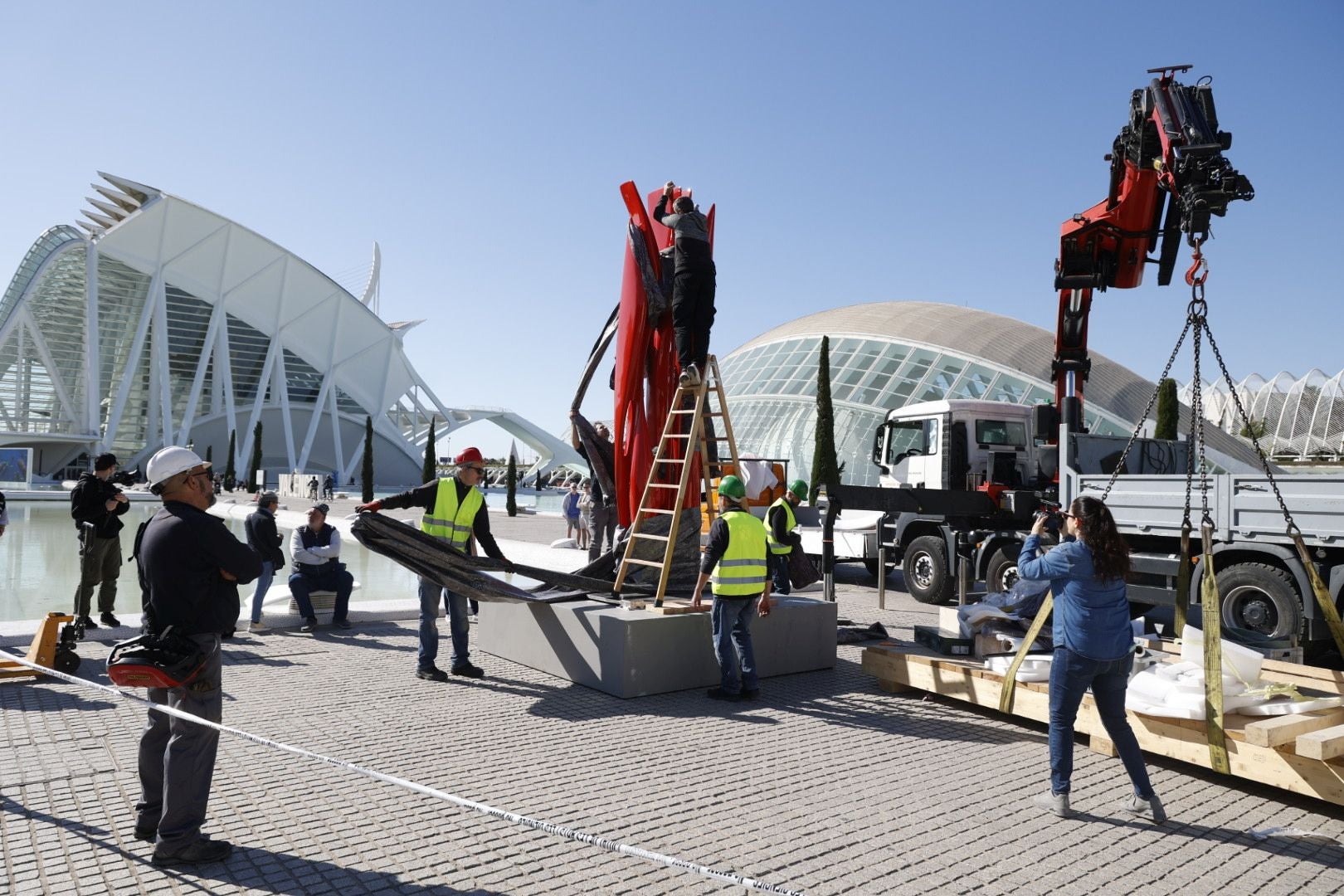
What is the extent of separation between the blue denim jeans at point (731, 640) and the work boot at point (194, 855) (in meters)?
3.59

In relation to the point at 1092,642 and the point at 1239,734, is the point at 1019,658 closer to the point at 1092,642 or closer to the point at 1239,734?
the point at 1239,734

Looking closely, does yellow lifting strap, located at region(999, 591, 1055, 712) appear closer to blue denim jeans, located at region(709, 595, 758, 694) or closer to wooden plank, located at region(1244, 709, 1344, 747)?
wooden plank, located at region(1244, 709, 1344, 747)

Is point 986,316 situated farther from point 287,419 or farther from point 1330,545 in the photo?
point 287,419

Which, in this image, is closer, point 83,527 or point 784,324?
point 83,527

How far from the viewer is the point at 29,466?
36.1 m


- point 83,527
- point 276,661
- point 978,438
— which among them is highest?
point 978,438

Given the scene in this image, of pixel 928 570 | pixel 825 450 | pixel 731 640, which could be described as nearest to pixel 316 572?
pixel 731 640

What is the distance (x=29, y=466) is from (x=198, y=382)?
15827 millimetres

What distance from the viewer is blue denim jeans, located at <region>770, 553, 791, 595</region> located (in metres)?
9.84

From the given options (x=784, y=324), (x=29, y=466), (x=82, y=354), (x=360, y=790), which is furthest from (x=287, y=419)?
(x=360, y=790)

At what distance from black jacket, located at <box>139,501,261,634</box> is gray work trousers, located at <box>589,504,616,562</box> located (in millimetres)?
4603

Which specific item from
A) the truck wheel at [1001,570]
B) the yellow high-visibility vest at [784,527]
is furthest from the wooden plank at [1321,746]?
the truck wheel at [1001,570]

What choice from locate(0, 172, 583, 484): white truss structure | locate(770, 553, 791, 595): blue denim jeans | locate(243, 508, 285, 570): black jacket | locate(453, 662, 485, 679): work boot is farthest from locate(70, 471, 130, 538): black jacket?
locate(0, 172, 583, 484): white truss structure

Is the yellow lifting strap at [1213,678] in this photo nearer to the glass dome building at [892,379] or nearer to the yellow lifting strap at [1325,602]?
the yellow lifting strap at [1325,602]
